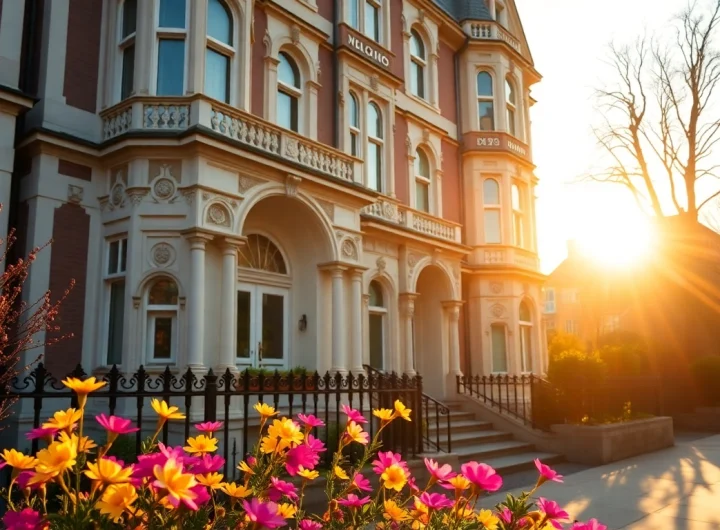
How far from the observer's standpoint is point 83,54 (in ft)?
39.3

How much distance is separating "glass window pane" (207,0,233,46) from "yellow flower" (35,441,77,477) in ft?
38.9

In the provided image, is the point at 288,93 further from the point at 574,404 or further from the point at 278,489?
the point at 278,489

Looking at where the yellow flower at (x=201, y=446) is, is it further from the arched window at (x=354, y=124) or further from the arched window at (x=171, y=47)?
the arched window at (x=354, y=124)

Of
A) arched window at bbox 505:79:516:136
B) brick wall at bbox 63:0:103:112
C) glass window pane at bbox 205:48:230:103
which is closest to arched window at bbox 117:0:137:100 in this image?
brick wall at bbox 63:0:103:112

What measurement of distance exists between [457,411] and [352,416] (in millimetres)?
13477

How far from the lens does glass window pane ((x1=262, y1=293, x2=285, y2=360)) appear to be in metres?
13.3

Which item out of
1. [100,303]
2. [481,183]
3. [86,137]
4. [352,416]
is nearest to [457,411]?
[481,183]

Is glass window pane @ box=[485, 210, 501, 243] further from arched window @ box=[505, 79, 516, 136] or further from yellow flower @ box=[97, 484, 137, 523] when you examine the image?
yellow flower @ box=[97, 484, 137, 523]

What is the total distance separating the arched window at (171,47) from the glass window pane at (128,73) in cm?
58

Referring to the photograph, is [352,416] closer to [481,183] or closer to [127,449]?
[127,449]

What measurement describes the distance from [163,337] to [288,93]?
6385 millimetres

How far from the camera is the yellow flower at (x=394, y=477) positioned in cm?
267

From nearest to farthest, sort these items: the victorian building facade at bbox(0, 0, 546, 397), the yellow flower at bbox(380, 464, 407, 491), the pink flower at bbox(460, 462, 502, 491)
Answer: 1. the pink flower at bbox(460, 462, 502, 491)
2. the yellow flower at bbox(380, 464, 407, 491)
3. the victorian building facade at bbox(0, 0, 546, 397)


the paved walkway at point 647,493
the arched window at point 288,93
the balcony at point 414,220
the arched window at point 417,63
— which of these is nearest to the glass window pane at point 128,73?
the arched window at point 288,93
